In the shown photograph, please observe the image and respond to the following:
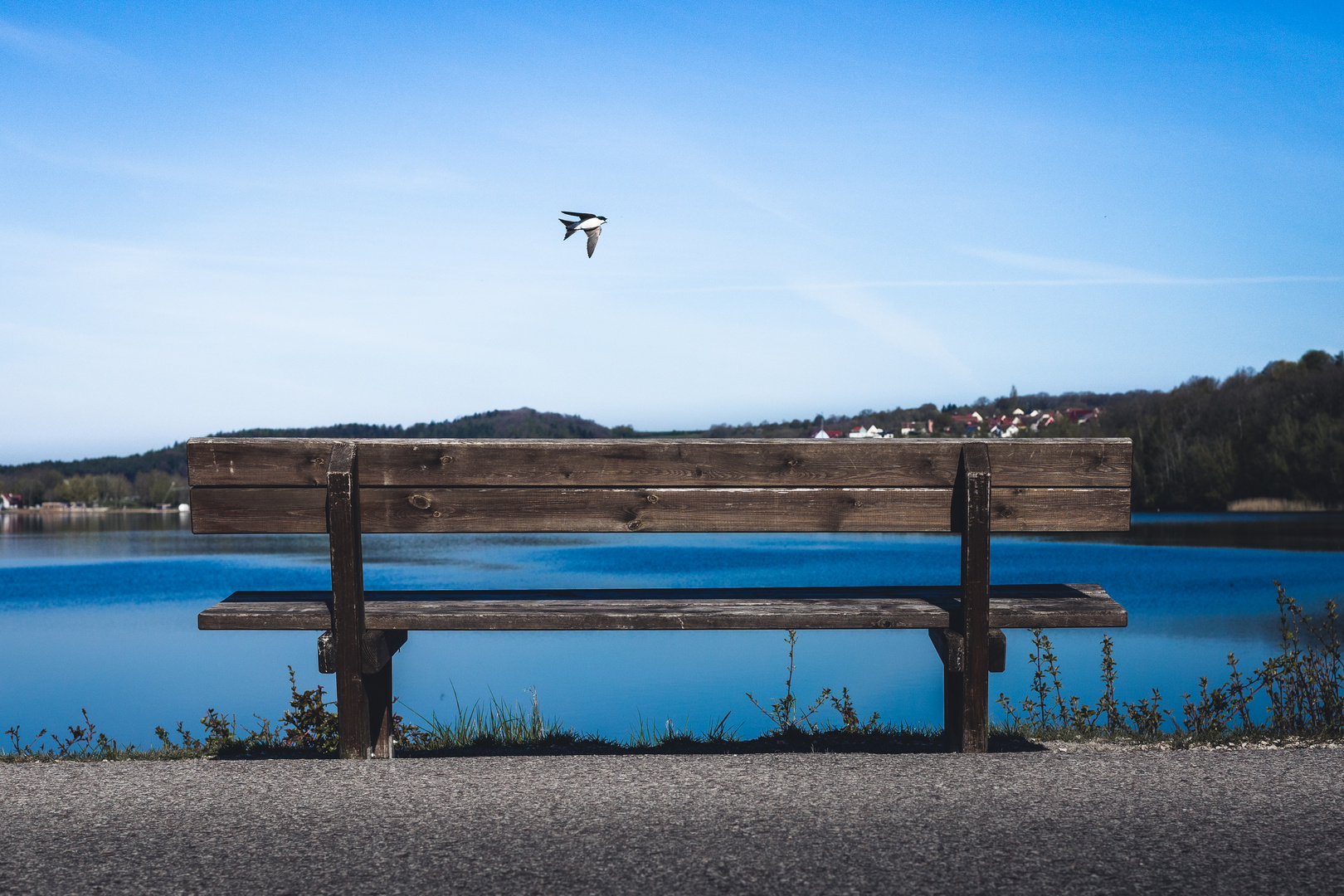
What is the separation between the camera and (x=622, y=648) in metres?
16.4

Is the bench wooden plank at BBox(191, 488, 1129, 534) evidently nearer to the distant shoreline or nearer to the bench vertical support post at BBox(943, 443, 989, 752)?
the bench vertical support post at BBox(943, 443, 989, 752)

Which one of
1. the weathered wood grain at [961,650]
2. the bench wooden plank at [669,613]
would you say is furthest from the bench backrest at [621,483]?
the weathered wood grain at [961,650]

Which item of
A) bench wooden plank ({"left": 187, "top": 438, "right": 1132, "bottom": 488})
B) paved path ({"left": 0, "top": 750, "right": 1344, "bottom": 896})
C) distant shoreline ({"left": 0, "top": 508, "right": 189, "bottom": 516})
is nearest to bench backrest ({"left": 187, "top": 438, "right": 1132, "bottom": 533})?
bench wooden plank ({"left": 187, "top": 438, "right": 1132, "bottom": 488})

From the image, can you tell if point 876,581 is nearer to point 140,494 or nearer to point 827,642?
point 827,642

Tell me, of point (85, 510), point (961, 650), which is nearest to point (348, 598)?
point (961, 650)

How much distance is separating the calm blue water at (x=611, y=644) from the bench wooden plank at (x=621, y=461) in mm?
3961

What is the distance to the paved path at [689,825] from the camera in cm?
242

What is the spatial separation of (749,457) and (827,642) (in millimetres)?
13544

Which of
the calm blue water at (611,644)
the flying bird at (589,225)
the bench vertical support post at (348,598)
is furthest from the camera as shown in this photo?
the calm blue water at (611,644)

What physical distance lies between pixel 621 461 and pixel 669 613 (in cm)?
58

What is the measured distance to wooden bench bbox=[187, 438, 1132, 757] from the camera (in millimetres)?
3625

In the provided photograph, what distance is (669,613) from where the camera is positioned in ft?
11.9

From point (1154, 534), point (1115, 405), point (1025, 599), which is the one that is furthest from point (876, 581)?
point (1115, 405)

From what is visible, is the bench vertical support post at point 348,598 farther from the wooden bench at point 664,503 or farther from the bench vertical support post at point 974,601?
the bench vertical support post at point 974,601
